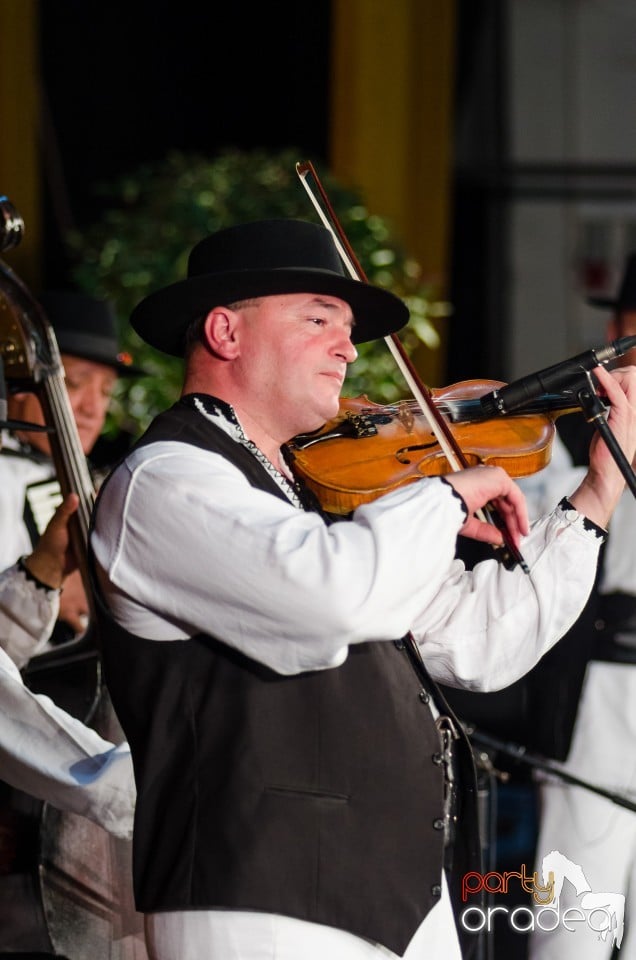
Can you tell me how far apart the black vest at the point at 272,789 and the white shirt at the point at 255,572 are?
29mm

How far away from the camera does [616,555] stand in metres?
3.47

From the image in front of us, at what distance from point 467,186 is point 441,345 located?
1.17 meters

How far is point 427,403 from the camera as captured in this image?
1.88 meters

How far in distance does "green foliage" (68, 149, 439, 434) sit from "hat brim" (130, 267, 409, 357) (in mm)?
2128

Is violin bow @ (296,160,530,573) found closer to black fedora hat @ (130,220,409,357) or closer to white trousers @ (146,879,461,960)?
black fedora hat @ (130,220,409,357)

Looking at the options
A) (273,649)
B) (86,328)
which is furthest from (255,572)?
(86,328)

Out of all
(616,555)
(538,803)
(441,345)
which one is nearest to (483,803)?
(538,803)

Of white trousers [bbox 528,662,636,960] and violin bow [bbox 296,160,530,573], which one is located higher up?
violin bow [bbox 296,160,530,573]

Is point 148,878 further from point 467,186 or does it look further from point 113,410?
point 467,186

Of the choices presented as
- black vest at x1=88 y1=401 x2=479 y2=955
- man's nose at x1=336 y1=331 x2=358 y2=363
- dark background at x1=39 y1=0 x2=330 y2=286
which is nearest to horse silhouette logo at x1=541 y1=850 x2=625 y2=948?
black vest at x1=88 y1=401 x2=479 y2=955

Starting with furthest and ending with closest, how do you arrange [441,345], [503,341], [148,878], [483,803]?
1. [503,341]
2. [441,345]
3. [483,803]
4. [148,878]

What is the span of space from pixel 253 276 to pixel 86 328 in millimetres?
1751

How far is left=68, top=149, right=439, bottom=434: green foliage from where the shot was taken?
4242 millimetres

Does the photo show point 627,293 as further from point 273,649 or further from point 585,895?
point 273,649
